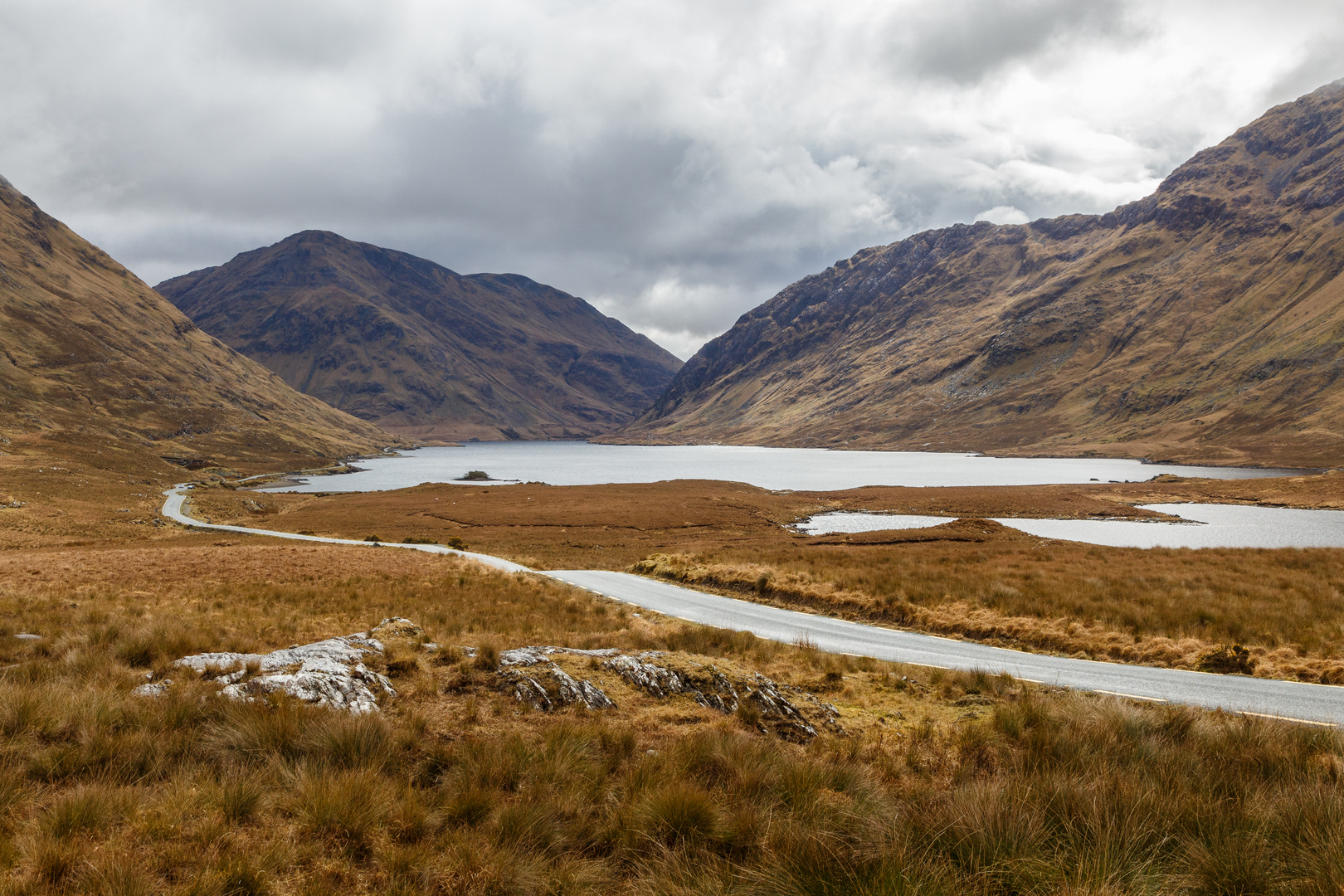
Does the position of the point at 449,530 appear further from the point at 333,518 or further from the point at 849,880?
the point at 849,880

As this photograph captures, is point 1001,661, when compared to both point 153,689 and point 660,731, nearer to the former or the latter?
point 660,731

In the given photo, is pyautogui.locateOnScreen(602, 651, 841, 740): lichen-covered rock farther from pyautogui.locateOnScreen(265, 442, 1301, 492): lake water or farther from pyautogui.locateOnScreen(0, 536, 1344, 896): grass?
pyautogui.locateOnScreen(265, 442, 1301, 492): lake water

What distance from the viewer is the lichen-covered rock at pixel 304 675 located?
24.1 ft

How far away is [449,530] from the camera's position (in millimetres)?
56750

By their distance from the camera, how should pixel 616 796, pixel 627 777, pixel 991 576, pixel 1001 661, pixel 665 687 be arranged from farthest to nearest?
pixel 991 576
pixel 1001 661
pixel 665 687
pixel 627 777
pixel 616 796

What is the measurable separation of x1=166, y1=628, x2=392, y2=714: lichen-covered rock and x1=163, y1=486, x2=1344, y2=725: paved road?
1034 centimetres

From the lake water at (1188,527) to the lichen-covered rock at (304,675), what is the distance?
45.3 meters

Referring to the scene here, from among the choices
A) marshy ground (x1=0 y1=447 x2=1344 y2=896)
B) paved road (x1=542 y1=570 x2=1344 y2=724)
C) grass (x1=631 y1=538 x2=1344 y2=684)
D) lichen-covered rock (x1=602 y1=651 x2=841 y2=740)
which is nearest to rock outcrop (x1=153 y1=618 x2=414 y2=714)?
marshy ground (x1=0 y1=447 x2=1344 y2=896)

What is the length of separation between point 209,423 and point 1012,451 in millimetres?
246376

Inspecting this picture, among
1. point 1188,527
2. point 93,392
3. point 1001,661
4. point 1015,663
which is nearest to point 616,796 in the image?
point 1001,661

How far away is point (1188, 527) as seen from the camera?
52844 mm

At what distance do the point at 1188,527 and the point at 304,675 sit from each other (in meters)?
66.9

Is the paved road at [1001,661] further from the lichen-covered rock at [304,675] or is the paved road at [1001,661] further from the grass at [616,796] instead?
the lichen-covered rock at [304,675]

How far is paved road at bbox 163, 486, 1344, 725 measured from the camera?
10914mm
